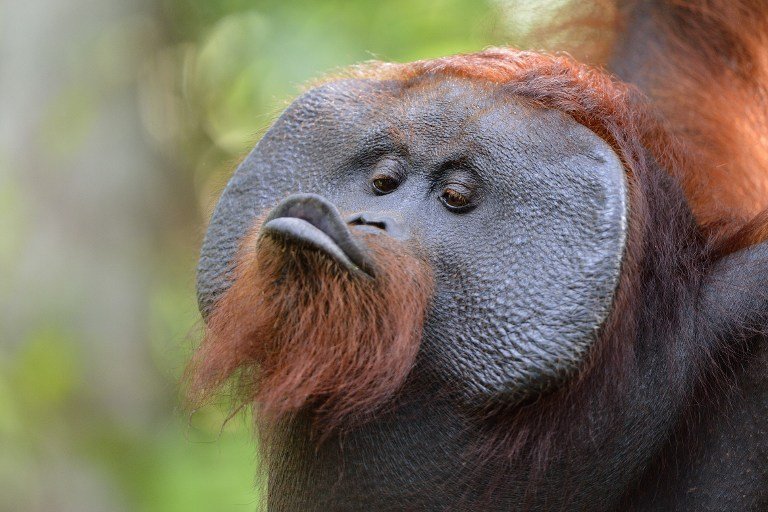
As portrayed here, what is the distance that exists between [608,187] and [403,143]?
37cm

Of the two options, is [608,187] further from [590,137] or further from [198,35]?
[198,35]

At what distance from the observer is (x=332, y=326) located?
1465mm

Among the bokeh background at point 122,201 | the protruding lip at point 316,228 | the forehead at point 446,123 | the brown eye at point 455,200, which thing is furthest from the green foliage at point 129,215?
the protruding lip at point 316,228

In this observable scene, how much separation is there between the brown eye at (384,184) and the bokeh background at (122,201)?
2.07 metres

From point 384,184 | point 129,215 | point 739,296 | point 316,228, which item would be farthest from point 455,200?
point 129,215

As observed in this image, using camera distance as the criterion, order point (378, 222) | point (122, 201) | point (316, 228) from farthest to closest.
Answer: point (122, 201)
point (378, 222)
point (316, 228)

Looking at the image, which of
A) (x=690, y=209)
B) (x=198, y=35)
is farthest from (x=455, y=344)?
(x=198, y=35)

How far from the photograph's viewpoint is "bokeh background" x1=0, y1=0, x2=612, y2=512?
12.8 feet

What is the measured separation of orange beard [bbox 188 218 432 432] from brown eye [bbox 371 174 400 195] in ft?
0.55

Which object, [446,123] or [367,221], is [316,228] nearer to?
[367,221]

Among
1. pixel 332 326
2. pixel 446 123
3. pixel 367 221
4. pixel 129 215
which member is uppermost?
pixel 446 123

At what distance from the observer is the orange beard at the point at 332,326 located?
1449 millimetres

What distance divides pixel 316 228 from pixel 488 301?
30 cm

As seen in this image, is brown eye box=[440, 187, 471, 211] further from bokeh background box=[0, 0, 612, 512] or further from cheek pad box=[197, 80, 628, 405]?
bokeh background box=[0, 0, 612, 512]
